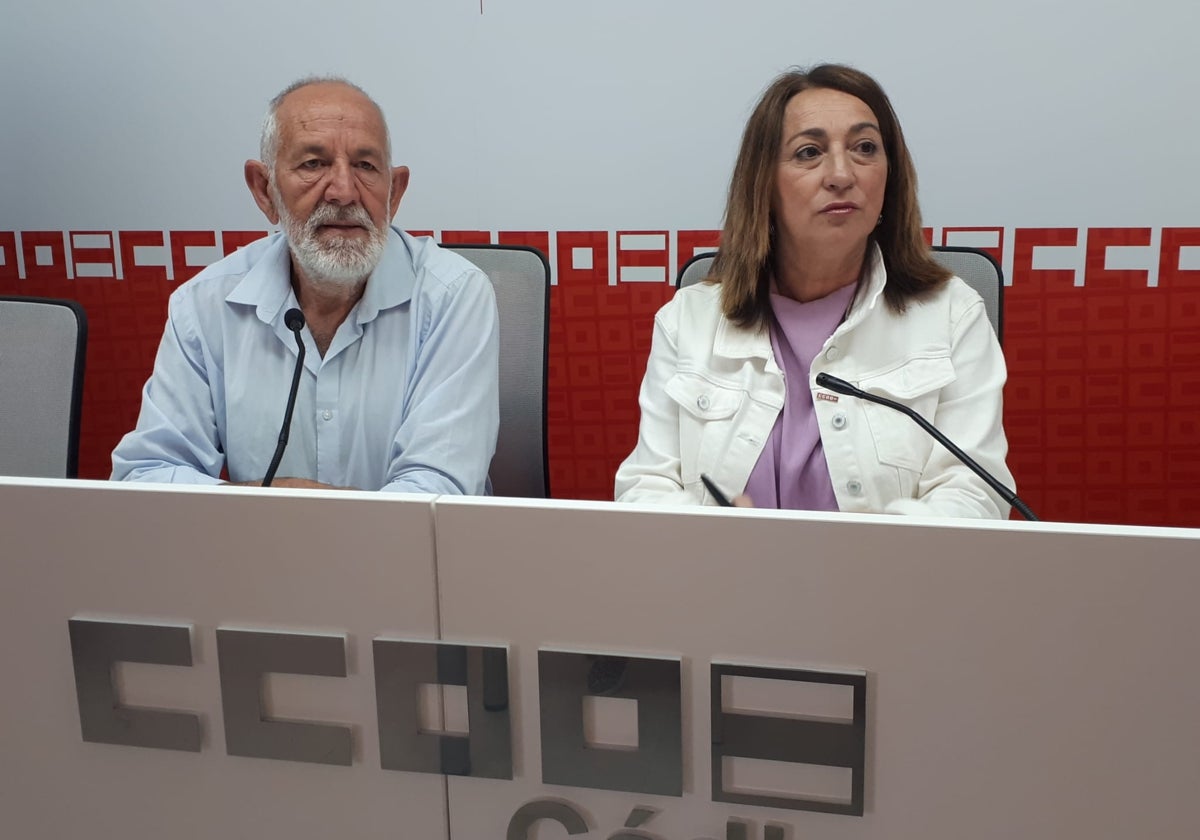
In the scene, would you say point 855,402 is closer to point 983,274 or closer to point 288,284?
point 983,274

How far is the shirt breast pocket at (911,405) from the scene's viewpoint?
1462 mm

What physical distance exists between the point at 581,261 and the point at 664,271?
0.71ft

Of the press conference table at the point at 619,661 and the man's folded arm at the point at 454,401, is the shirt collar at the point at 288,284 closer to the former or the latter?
the man's folded arm at the point at 454,401

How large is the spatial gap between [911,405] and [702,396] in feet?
0.98

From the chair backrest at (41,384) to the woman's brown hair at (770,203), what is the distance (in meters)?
1.05

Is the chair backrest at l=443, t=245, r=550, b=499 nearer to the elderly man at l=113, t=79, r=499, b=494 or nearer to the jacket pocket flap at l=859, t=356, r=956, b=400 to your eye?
the elderly man at l=113, t=79, r=499, b=494

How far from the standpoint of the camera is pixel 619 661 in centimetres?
71

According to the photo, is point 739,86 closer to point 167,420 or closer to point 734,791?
point 167,420

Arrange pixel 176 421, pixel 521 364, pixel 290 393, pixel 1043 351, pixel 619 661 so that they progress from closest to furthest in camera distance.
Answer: pixel 619 661 < pixel 290 393 < pixel 176 421 < pixel 521 364 < pixel 1043 351

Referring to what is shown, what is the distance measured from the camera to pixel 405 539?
2.40ft

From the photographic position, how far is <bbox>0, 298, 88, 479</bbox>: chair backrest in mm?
1678

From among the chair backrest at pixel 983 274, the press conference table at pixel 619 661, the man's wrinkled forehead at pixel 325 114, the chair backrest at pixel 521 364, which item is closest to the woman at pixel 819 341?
the chair backrest at pixel 983 274

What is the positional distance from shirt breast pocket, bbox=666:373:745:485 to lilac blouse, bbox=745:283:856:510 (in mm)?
64

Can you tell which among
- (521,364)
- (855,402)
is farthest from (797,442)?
(521,364)
